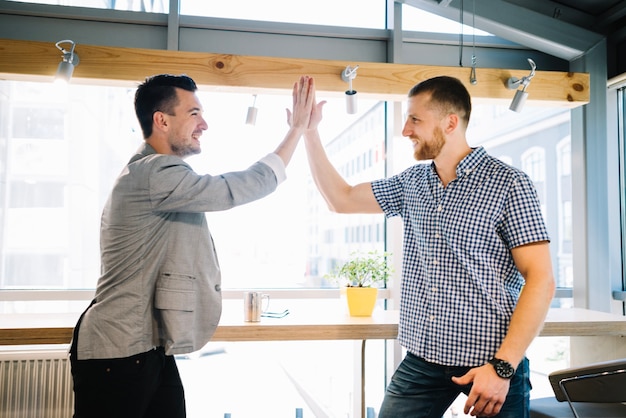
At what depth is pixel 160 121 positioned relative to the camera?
1.73m

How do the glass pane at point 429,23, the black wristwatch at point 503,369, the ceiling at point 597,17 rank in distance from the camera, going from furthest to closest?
the glass pane at point 429,23 < the ceiling at point 597,17 < the black wristwatch at point 503,369

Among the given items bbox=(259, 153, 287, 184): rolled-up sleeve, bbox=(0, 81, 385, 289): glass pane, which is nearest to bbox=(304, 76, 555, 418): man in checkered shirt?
bbox=(259, 153, 287, 184): rolled-up sleeve

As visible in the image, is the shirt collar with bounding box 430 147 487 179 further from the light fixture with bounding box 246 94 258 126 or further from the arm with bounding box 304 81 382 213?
the light fixture with bounding box 246 94 258 126

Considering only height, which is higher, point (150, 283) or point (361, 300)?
point (150, 283)

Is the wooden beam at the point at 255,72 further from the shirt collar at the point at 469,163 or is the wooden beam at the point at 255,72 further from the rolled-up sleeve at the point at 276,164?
the shirt collar at the point at 469,163

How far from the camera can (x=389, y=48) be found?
11.4 feet

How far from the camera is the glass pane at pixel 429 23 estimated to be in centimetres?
351

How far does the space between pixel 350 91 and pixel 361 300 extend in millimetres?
1062

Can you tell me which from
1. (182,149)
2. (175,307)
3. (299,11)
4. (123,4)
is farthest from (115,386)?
(299,11)

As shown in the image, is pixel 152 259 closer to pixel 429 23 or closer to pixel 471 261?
pixel 471 261

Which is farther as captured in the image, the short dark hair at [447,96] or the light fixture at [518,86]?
the light fixture at [518,86]

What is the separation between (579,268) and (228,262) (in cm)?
220

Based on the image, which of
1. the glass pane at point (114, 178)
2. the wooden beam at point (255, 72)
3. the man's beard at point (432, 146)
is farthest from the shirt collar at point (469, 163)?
the glass pane at point (114, 178)

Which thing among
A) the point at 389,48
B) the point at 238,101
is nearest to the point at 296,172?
the point at 238,101
